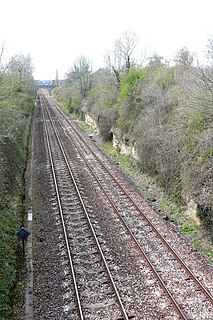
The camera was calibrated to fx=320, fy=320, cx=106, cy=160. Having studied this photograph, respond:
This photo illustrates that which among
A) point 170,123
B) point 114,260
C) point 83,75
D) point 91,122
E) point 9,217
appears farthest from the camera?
point 83,75

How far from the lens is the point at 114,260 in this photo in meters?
10.9

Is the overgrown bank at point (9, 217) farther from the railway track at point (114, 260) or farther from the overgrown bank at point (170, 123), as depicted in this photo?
the overgrown bank at point (170, 123)

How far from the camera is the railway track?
8633 mm

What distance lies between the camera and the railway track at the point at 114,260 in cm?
863

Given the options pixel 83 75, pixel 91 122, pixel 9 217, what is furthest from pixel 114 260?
pixel 83 75

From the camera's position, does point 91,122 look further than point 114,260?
Yes

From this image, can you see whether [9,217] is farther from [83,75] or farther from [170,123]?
[83,75]

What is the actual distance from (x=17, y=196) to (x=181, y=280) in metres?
9.44

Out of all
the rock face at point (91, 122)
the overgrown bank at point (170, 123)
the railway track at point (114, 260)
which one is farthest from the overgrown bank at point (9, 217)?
the rock face at point (91, 122)

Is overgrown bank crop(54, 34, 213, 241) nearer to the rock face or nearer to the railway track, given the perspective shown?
the railway track

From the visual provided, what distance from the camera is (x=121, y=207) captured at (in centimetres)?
1523

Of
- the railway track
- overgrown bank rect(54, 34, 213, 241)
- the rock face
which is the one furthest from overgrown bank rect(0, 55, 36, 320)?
the rock face

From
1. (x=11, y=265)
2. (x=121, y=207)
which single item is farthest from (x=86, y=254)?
(x=121, y=207)

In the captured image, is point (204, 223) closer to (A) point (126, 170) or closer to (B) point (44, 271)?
(B) point (44, 271)
